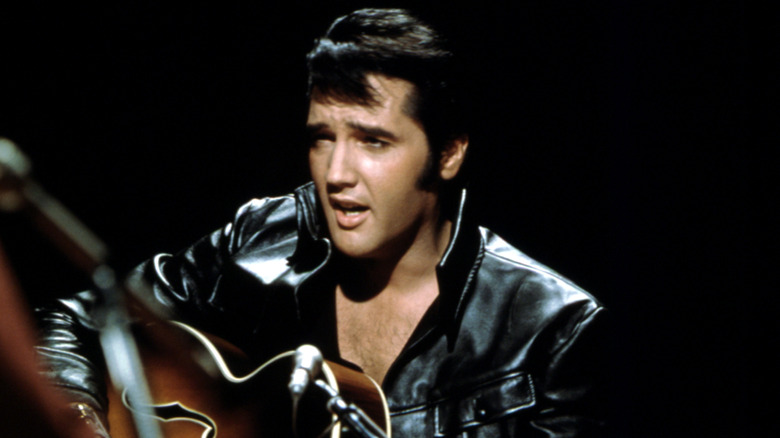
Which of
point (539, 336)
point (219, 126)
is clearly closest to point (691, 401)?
point (539, 336)

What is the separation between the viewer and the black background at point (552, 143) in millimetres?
2178

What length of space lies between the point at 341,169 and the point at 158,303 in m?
0.71

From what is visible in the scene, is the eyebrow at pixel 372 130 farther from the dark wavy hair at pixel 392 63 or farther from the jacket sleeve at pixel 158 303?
the jacket sleeve at pixel 158 303

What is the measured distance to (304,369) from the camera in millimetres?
1259

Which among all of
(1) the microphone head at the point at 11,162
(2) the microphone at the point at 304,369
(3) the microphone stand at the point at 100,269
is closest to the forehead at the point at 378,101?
(2) the microphone at the point at 304,369

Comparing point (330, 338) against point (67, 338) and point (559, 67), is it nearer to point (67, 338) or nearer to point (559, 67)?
point (67, 338)

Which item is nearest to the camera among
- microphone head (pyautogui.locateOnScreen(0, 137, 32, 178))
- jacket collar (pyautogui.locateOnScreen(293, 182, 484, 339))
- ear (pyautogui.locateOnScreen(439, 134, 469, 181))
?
microphone head (pyautogui.locateOnScreen(0, 137, 32, 178))

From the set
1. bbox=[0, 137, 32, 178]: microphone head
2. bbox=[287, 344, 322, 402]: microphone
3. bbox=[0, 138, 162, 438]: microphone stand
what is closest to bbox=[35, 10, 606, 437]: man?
bbox=[287, 344, 322, 402]: microphone

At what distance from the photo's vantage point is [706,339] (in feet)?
7.49

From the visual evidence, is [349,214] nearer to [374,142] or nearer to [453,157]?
[374,142]

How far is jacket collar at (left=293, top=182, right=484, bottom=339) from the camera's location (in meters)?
2.08

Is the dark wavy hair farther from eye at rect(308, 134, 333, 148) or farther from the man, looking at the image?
eye at rect(308, 134, 333, 148)

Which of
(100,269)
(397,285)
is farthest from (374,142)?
(100,269)

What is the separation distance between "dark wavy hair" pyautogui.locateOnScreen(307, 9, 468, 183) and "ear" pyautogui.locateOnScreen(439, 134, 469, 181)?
0.04m
